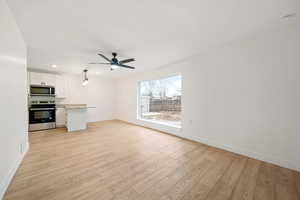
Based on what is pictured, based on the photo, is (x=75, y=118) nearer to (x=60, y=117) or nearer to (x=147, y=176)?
(x=60, y=117)

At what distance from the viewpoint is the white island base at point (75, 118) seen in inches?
175

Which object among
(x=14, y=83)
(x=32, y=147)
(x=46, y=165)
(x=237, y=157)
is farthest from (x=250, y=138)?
(x=32, y=147)

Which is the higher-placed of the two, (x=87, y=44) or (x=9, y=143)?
(x=87, y=44)

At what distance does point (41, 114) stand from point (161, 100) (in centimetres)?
481

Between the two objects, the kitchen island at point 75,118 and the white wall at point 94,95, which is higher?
the white wall at point 94,95

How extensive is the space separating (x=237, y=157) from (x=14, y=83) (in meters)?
4.33

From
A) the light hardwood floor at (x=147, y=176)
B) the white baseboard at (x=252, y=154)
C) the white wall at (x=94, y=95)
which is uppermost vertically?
the white wall at (x=94, y=95)

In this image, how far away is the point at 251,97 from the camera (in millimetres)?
2430

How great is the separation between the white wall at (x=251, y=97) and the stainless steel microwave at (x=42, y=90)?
18.0 ft

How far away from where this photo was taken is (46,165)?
2.14 metres

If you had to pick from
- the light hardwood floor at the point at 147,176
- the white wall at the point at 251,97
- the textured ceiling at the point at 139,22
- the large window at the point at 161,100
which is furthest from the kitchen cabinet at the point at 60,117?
the white wall at the point at 251,97

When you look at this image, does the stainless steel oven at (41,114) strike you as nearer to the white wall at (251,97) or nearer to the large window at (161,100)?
the large window at (161,100)

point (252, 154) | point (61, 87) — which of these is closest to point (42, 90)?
point (61, 87)

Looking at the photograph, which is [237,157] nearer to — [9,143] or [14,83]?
[9,143]
